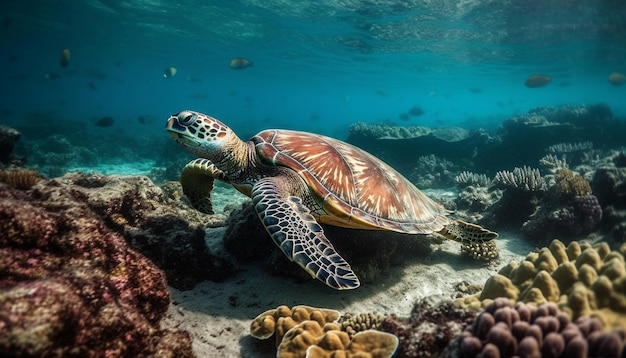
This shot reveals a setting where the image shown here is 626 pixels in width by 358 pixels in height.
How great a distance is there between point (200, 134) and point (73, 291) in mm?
2893

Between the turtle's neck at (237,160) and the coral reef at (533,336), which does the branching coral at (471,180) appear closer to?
the turtle's neck at (237,160)

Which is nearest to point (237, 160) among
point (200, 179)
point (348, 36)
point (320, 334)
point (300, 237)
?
point (200, 179)

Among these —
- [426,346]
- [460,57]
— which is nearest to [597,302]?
[426,346]

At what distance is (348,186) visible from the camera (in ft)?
14.2

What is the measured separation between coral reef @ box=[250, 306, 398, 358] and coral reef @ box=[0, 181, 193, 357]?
2.54 feet

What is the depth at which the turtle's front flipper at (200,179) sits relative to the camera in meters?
4.98

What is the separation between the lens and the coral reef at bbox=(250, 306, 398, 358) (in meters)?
2.43

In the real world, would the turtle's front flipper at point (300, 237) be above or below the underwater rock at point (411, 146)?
above

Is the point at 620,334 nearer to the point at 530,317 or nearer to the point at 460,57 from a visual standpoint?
the point at 530,317

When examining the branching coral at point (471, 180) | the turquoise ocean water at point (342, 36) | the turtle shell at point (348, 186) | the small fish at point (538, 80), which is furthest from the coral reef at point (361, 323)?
A: the turquoise ocean water at point (342, 36)

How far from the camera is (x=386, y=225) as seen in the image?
4.14m

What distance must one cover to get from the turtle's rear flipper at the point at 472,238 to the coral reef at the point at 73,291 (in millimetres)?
4036

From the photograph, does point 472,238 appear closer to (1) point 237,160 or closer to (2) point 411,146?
(1) point 237,160

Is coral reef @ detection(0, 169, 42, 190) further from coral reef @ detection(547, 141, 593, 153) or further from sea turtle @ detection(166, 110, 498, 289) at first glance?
coral reef @ detection(547, 141, 593, 153)
